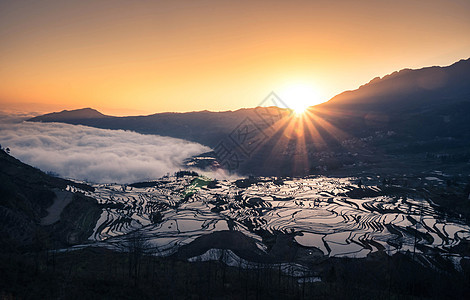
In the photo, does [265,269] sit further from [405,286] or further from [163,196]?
[163,196]

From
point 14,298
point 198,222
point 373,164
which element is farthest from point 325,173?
point 14,298

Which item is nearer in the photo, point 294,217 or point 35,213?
point 35,213

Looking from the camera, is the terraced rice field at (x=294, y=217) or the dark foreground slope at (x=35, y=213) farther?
the terraced rice field at (x=294, y=217)

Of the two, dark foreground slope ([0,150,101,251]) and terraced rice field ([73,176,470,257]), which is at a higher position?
dark foreground slope ([0,150,101,251])

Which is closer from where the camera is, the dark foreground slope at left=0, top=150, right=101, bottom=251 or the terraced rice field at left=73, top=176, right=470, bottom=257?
the dark foreground slope at left=0, top=150, right=101, bottom=251

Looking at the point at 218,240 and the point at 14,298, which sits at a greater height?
the point at 14,298

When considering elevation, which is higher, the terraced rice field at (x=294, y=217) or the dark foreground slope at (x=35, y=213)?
the dark foreground slope at (x=35, y=213)

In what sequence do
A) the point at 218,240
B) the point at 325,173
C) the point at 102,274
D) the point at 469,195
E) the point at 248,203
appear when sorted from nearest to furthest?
the point at 102,274, the point at 218,240, the point at 469,195, the point at 248,203, the point at 325,173

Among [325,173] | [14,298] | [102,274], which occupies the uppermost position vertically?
[14,298]
